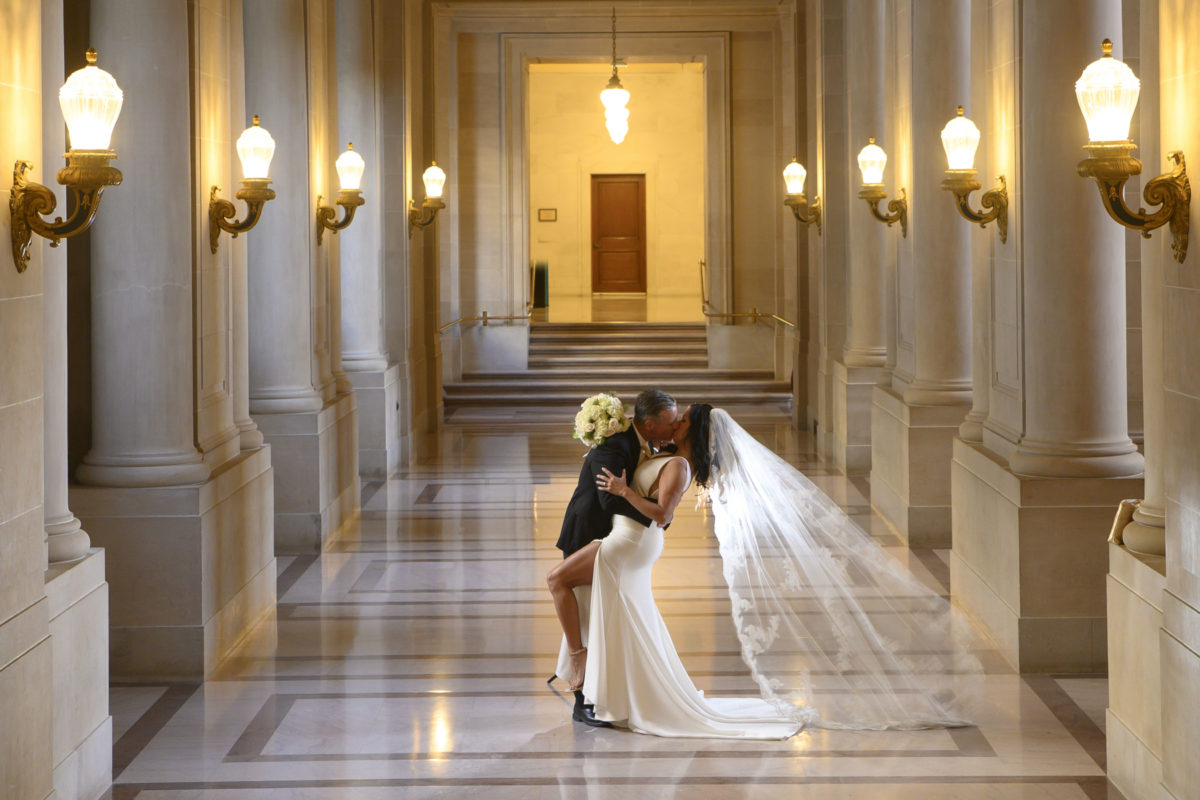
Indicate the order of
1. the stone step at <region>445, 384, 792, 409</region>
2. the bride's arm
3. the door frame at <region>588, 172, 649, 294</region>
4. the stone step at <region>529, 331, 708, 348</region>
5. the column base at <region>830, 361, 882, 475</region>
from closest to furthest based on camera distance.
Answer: the bride's arm < the column base at <region>830, 361, 882, 475</region> < the stone step at <region>445, 384, 792, 409</region> < the stone step at <region>529, 331, 708, 348</region> < the door frame at <region>588, 172, 649, 294</region>

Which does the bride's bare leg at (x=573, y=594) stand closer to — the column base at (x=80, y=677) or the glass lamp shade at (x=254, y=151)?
the column base at (x=80, y=677)

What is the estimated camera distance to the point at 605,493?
682 centimetres

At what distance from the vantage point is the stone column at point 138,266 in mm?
7711

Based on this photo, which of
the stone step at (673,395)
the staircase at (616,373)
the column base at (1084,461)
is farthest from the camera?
the staircase at (616,373)

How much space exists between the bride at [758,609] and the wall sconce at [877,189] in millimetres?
5659

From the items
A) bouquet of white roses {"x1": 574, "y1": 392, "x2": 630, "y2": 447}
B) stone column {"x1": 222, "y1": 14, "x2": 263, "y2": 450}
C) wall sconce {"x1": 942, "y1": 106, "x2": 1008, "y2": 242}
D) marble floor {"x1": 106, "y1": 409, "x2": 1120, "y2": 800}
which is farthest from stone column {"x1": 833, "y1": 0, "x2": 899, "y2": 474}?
bouquet of white roses {"x1": 574, "y1": 392, "x2": 630, "y2": 447}

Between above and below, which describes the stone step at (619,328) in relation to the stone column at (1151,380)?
above

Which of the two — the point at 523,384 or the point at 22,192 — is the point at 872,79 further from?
the point at 22,192

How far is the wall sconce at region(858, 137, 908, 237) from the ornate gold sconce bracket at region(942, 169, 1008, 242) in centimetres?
307

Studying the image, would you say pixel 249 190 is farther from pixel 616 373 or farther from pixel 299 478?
pixel 616 373

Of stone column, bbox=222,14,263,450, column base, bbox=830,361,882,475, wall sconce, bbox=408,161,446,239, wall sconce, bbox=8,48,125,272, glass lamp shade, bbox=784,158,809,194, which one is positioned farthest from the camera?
glass lamp shade, bbox=784,158,809,194

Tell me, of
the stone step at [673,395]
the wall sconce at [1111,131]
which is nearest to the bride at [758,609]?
the wall sconce at [1111,131]

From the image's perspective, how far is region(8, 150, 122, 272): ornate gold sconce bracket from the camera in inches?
203

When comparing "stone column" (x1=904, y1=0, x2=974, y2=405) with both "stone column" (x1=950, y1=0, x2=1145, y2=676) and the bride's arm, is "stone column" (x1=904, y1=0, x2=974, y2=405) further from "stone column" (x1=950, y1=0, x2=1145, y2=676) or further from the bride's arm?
the bride's arm
